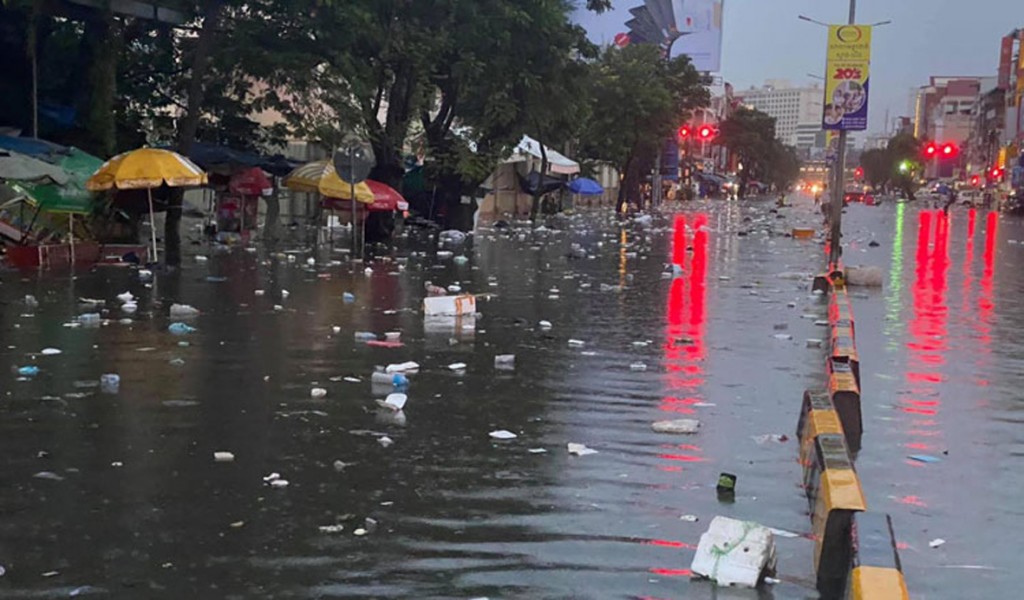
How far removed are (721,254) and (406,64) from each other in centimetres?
910

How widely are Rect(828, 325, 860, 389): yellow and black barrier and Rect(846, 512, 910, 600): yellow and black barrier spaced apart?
367 cm

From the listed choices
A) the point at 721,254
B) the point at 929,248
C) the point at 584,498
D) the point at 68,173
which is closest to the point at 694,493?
the point at 584,498

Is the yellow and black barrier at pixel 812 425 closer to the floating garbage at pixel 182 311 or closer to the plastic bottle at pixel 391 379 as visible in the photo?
the plastic bottle at pixel 391 379

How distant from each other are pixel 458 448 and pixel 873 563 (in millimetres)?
3380

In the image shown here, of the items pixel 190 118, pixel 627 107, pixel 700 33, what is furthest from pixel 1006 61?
pixel 190 118

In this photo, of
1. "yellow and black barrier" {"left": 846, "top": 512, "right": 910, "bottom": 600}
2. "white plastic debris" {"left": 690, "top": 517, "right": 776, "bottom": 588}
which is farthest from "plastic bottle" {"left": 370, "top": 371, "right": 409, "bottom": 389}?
"yellow and black barrier" {"left": 846, "top": 512, "right": 910, "bottom": 600}

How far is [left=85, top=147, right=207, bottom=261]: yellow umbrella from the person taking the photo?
61.0 feet

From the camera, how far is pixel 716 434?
25.7 feet

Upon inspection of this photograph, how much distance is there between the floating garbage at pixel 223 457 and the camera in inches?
268

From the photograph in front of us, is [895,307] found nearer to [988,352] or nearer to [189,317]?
[988,352]

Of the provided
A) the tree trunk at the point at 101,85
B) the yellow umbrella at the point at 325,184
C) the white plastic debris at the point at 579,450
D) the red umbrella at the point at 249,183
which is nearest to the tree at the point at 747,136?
the red umbrella at the point at 249,183

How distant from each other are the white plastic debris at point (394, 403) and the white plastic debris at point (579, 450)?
155cm

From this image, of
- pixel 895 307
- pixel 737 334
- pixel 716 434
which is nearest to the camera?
pixel 716 434

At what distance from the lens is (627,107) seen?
5634cm
